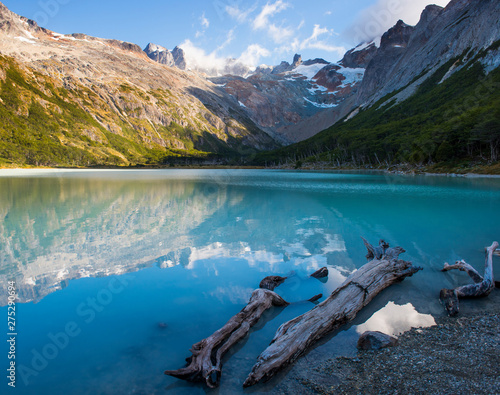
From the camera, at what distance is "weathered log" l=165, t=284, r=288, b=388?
5.34 metres

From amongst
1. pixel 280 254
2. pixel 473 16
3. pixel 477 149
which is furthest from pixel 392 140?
pixel 280 254

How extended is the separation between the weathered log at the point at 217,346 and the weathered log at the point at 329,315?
712 millimetres

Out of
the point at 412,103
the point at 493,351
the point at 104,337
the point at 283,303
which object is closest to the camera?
the point at 493,351

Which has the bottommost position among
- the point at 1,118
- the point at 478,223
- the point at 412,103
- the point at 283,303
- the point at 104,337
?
the point at 478,223

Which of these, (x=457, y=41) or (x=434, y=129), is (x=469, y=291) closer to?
(x=434, y=129)

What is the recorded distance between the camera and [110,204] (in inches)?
1081

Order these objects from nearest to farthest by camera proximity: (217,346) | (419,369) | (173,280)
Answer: (419,369) → (217,346) → (173,280)

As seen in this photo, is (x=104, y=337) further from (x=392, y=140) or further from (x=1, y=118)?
(x=1, y=118)

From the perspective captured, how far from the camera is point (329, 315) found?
22.7ft

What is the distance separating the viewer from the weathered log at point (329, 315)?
5508mm

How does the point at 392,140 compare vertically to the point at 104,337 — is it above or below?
above

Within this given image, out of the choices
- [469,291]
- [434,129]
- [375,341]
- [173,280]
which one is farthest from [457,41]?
[173,280]

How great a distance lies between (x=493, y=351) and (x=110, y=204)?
28809 millimetres

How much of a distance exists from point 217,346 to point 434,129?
96494 mm
